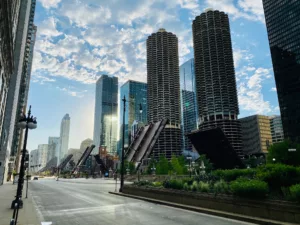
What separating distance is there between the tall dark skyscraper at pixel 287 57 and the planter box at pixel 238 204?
149m

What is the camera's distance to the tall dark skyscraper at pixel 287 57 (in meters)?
149

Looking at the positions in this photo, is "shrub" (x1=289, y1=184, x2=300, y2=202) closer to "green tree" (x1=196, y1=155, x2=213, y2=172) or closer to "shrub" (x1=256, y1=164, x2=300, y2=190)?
"shrub" (x1=256, y1=164, x2=300, y2=190)

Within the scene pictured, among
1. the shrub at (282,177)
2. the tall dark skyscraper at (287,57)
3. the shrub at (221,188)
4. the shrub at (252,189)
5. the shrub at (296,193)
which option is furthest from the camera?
the tall dark skyscraper at (287,57)

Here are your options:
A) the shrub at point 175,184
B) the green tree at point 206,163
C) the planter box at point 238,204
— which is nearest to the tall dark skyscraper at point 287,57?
the green tree at point 206,163

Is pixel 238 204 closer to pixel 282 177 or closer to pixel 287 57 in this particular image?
pixel 282 177

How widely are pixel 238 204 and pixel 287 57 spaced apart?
577 ft

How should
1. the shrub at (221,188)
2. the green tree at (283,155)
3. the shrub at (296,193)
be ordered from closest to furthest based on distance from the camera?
the shrub at (296,193) → the shrub at (221,188) → the green tree at (283,155)

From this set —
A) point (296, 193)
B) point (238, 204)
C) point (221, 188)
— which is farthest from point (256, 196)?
point (221, 188)

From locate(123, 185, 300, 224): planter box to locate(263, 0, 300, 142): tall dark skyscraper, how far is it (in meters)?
149

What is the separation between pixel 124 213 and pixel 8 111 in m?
59.1

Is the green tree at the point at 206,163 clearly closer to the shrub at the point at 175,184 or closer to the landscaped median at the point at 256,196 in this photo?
the shrub at the point at 175,184

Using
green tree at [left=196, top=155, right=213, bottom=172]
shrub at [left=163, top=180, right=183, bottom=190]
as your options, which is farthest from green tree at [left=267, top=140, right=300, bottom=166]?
shrub at [left=163, top=180, right=183, bottom=190]

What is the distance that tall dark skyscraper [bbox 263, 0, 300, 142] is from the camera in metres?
Result: 149

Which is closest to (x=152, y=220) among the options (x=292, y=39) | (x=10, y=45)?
(x=10, y=45)
